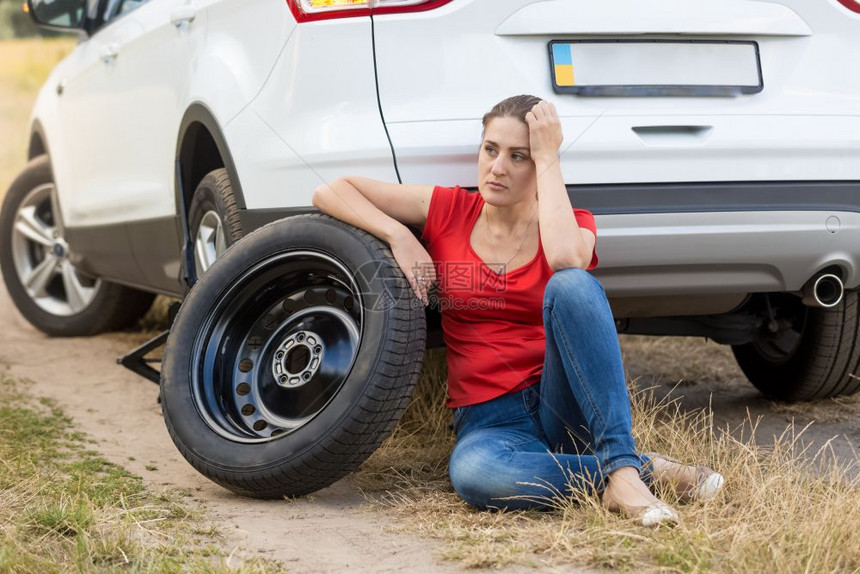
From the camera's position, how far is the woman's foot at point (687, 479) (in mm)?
2857

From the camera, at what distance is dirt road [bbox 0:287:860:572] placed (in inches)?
104

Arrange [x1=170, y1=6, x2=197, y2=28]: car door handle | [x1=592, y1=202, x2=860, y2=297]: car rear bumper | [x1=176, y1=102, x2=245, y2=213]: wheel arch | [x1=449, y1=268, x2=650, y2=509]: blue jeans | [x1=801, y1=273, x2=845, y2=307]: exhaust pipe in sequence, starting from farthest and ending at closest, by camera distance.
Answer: [x1=170, y1=6, x2=197, y2=28]: car door handle < [x1=176, y1=102, x2=245, y2=213]: wheel arch < [x1=801, y1=273, x2=845, y2=307]: exhaust pipe < [x1=592, y1=202, x2=860, y2=297]: car rear bumper < [x1=449, y1=268, x2=650, y2=509]: blue jeans

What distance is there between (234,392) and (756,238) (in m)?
1.66

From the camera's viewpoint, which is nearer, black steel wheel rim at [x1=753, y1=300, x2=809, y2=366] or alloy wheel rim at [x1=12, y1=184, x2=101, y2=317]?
black steel wheel rim at [x1=753, y1=300, x2=809, y2=366]

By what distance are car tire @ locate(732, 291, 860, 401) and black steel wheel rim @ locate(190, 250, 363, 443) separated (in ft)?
6.16

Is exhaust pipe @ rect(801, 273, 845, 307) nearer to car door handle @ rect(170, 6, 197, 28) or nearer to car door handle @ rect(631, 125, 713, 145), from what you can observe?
car door handle @ rect(631, 125, 713, 145)

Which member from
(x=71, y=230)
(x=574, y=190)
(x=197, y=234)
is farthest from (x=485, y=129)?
(x=71, y=230)

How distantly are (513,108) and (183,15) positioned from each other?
1530 mm

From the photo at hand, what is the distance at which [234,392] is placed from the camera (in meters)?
3.36

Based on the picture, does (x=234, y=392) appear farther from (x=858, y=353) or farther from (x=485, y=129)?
(x=858, y=353)

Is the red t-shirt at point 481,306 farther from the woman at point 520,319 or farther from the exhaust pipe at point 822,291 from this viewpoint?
the exhaust pipe at point 822,291

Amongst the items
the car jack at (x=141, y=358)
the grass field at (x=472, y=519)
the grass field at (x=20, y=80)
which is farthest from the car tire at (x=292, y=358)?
the grass field at (x=20, y=80)

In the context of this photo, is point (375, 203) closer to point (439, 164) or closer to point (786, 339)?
point (439, 164)

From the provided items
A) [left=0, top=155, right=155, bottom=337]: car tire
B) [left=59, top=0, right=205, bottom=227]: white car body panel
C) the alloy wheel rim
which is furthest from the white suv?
the alloy wheel rim
